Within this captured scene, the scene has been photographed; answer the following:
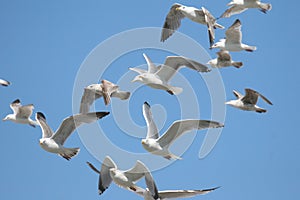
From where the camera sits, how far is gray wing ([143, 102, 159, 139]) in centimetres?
1806

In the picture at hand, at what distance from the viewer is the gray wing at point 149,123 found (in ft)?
59.3

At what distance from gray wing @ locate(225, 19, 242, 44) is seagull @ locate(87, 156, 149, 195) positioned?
4667mm

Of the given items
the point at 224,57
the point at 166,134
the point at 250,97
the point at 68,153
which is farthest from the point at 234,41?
the point at 68,153

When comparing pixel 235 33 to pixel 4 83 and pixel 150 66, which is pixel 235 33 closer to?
pixel 150 66

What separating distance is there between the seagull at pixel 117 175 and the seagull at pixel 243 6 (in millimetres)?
5232

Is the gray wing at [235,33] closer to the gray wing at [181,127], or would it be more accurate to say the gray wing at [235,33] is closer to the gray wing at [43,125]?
the gray wing at [181,127]

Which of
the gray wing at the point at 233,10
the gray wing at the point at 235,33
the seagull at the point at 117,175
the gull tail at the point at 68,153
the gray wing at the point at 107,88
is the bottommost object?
the seagull at the point at 117,175

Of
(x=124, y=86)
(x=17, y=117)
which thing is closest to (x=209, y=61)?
(x=124, y=86)

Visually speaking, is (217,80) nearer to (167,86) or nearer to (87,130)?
(167,86)

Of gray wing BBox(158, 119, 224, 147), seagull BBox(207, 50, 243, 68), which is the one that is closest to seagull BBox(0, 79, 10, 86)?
seagull BBox(207, 50, 243, 68)

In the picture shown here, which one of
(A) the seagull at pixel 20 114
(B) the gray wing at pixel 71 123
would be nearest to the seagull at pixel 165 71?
(B) the gray wing at pixel 71 123

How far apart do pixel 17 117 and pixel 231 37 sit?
665cm

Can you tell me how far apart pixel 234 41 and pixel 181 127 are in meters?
3.75

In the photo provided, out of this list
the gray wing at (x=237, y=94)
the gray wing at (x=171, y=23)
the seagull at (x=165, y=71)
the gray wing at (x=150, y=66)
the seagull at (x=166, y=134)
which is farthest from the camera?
the gray wing at (x=171, y=23)
